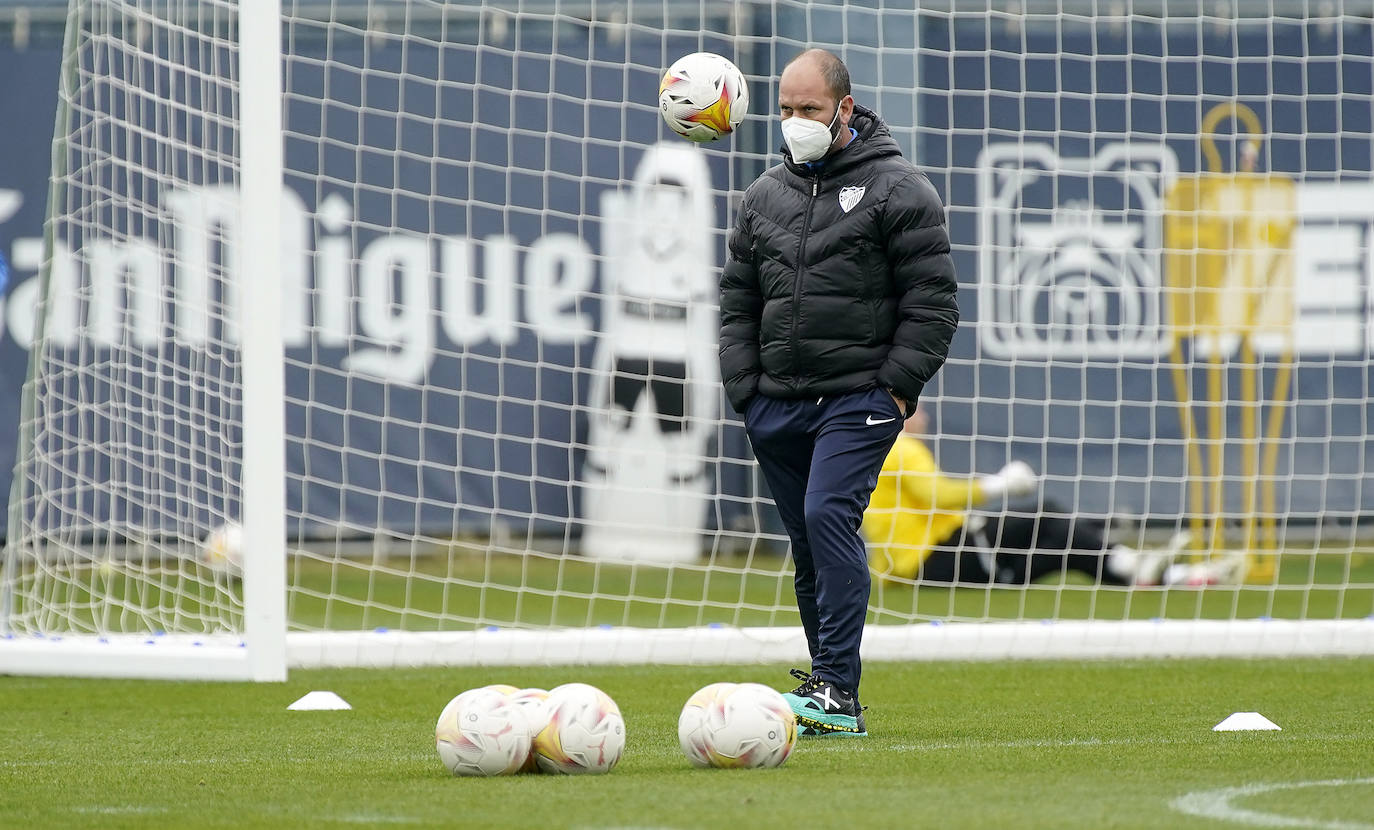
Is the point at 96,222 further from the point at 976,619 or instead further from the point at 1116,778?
the point at 1116,778

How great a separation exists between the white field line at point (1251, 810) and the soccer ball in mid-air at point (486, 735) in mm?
1484

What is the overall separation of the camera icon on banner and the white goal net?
1.2 inches

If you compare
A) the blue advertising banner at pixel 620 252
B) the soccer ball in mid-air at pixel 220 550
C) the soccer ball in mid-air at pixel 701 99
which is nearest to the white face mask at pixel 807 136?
the soccer ball in mid-air at pixel 701 99

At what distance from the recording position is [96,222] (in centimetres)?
865

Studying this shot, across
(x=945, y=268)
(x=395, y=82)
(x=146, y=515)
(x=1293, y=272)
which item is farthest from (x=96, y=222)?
(x=1293, y=272)

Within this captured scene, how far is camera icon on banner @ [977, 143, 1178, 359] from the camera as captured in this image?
1162 centimetres

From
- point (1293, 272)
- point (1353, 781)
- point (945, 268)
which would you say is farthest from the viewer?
point (1293, 272)

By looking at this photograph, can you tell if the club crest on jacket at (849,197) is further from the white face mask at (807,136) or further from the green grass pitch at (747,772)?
the green grass pitch at (747,772)

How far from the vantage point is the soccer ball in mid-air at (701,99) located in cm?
565

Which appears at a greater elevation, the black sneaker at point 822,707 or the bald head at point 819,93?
the bald head at point 819,93

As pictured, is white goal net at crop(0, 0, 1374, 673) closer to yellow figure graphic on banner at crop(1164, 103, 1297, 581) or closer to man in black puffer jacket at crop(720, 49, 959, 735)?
yellow figure graphic on banner at crop(1164, 103, 1297, 581)

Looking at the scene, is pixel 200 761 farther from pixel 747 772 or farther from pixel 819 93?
pixel 819 93

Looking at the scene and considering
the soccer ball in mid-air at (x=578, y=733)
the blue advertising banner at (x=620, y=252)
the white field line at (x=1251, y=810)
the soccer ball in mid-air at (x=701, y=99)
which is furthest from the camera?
the blue advertising banner at (x=620, y=252)

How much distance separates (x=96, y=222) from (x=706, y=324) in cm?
451
